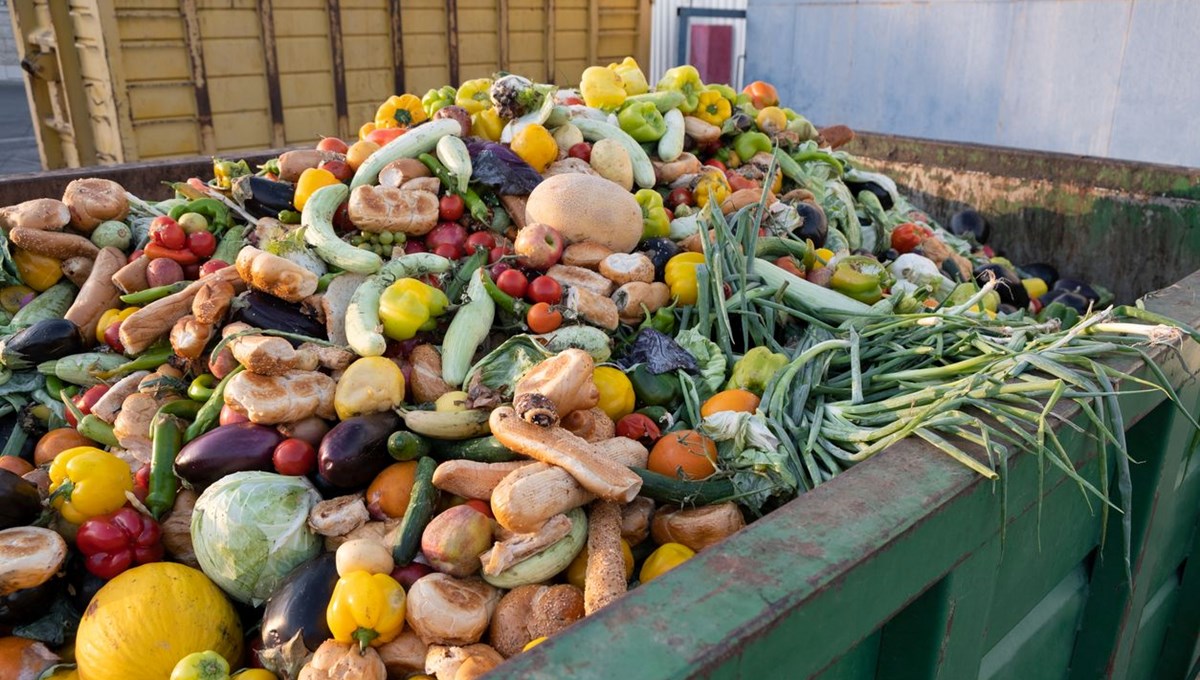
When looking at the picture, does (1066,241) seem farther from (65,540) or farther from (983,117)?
(65,540)

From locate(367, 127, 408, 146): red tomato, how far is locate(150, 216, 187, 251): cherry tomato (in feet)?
2.65

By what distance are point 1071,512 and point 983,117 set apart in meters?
6.14

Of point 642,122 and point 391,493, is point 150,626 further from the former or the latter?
point 642,122

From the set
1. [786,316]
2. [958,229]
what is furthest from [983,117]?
[786,316]

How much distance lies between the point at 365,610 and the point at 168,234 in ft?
6.09

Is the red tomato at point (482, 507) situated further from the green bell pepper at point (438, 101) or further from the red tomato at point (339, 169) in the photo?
the green bell pepper at point (438, 101)

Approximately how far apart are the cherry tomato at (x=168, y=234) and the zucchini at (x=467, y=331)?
110 cm

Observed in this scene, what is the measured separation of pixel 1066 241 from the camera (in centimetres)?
444

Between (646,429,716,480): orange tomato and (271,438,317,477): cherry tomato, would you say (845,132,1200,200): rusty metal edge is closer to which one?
(646,429,716,480): orange tomato

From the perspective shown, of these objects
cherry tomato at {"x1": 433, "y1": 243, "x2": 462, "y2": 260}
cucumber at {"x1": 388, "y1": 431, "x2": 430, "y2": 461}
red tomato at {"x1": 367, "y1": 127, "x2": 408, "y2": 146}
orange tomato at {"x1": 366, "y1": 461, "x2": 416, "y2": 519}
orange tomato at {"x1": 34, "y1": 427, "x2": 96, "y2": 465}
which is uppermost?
red tomato at {"x1": 367, "y1": 127, "x2": 408, "y2": 146}

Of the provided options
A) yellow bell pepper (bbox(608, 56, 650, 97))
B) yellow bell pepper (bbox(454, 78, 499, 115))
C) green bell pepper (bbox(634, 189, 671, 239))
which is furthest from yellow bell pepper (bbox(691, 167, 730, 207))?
yellow bell pepper (bbox(454, 78, 499, 115))

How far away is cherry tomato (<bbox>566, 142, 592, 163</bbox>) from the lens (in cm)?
350

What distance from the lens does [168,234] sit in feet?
10.0

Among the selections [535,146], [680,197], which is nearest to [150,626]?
[535,146]
